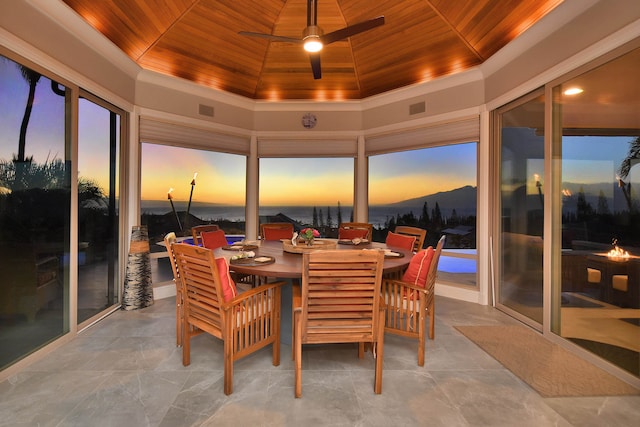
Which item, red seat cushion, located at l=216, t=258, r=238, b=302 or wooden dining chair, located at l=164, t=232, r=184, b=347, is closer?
red seat cushion, located at l=216, t=258, r=238, b=302

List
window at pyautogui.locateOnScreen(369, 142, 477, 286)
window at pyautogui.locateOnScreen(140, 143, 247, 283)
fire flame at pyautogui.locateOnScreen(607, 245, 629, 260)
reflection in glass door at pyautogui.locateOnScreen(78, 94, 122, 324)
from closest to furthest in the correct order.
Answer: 1. fire flame at pyautogui.locateOnScreen(607, 245, 629, 260)
2. reflection in glass door at pyautogui.locateOnScreen(78, 94, 122, 324)
3. window at pyautogui.locateOnScreen(369, 142, 477, 286)
4. window at pyautogui.locateOnScreen(140, 143, 247, 283)

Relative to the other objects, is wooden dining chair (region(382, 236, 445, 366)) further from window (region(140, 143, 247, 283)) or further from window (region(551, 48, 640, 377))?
window (region(140, 143, 247, 283))

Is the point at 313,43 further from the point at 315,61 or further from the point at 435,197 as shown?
the point at 435,197

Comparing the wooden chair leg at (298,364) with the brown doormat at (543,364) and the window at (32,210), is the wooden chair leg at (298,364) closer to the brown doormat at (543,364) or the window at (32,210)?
the brown doormat at (543,364)

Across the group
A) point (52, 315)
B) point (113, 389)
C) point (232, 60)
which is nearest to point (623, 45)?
point (232, 60)

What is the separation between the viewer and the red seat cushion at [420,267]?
2.27m

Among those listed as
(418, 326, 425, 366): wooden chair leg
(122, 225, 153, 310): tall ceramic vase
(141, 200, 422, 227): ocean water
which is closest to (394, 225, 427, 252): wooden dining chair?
(418, 326, 425, 366): wooden chair leg

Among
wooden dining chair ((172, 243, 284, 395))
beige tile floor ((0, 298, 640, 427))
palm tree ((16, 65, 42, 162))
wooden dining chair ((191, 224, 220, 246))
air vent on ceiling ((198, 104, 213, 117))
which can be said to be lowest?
beige tile floor ((0, 298, 640, 427))

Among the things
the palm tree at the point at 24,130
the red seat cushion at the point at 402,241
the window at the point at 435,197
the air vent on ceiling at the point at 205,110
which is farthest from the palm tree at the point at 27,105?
the window at the point at 435,197

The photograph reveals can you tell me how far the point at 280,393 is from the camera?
1.88 m

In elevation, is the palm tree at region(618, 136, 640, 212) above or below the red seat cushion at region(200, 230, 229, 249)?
above

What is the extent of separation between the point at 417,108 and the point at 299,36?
1.81m

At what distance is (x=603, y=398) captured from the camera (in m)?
1.84

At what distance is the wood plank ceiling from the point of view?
296 centimetres
